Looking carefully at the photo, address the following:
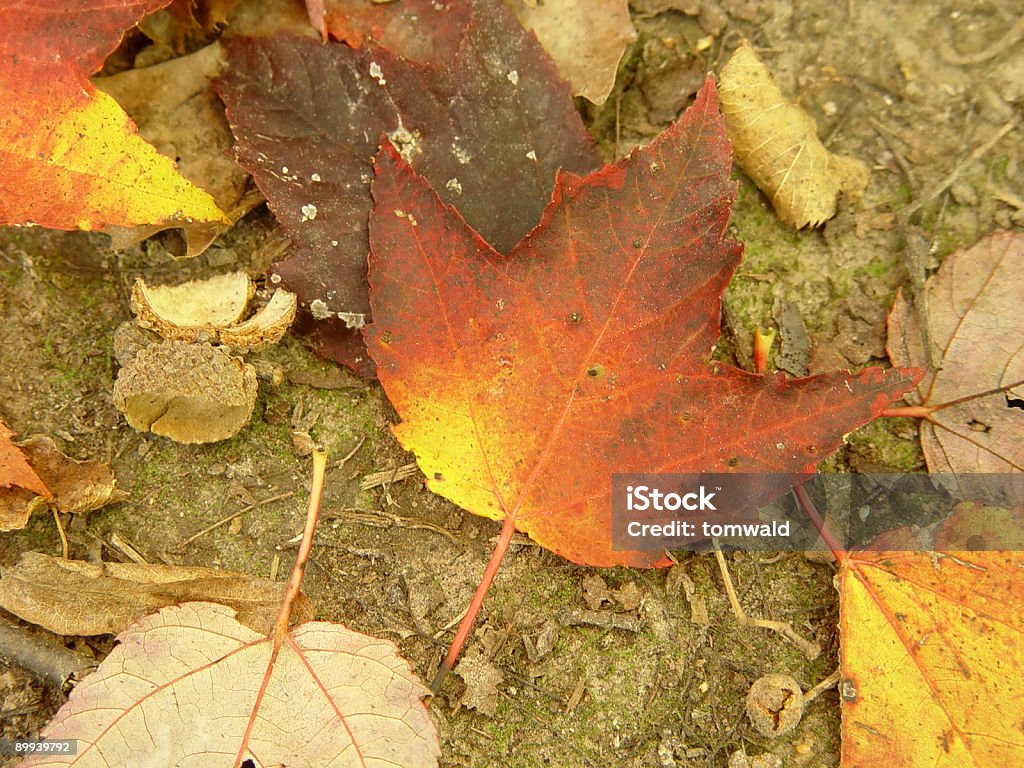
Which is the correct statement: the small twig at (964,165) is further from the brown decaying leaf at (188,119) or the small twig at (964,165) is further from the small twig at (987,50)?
the brown decaying leaf at (188,119)

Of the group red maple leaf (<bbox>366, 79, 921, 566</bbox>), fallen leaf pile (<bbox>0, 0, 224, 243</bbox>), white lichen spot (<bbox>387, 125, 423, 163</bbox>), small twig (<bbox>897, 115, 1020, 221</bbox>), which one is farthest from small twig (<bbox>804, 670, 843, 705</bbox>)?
fallen leaf pile (<bbox>0, 0, 224, 243</bbox>)

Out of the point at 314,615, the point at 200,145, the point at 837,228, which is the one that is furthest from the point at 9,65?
the point at 837,228

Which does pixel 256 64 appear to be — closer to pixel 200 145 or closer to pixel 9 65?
pixel 200 145

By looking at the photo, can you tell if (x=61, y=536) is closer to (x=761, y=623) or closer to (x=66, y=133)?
(x=66, y=133)

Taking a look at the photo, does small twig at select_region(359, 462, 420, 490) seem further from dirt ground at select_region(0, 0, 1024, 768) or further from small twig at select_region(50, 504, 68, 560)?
small twig at select_region(50, 504, 68, 560)

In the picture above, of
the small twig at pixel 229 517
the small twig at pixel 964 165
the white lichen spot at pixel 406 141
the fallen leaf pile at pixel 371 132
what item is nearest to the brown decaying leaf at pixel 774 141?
the small twig at pixel 964 165

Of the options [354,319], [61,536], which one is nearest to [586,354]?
[354,319]
